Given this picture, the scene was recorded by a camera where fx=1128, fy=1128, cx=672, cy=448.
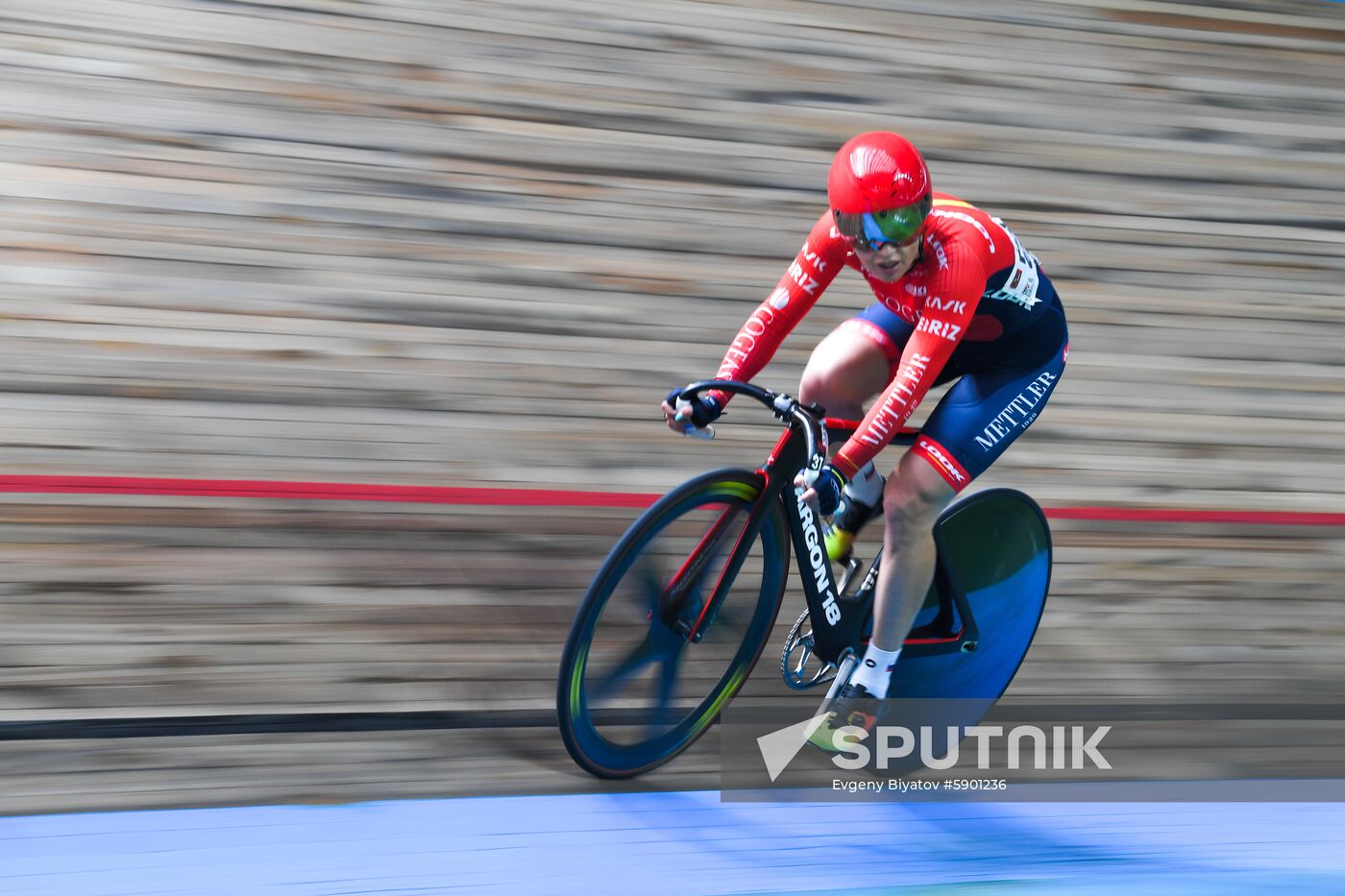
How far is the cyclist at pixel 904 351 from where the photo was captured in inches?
77.0

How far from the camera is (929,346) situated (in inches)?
79.4

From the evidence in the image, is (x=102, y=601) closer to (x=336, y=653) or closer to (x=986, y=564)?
(x=336, y=653)

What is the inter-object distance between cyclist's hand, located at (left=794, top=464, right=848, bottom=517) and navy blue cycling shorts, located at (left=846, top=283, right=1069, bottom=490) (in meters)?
0.32

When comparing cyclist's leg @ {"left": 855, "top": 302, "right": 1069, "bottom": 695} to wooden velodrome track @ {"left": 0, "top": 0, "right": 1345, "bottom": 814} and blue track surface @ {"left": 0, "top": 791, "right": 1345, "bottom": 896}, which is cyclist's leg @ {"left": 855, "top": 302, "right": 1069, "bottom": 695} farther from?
wooden velodrome track @ {"left": 0, "top": 0, "right": 1345, "bottom": 814}

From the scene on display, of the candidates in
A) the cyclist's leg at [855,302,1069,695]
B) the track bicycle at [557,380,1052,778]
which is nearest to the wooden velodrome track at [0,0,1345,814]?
the track bicycle at [557,380,1052,778]

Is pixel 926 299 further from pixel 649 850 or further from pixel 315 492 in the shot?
pixel 315 492

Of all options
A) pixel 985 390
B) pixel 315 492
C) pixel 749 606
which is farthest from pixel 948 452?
pixel 315 492

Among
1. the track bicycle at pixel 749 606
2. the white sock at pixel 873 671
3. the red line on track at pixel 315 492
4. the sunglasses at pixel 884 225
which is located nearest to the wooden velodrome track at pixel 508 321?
the red line on track at pixel 315 492

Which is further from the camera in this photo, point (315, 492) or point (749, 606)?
point (315, 492)

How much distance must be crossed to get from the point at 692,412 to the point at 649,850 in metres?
0.81

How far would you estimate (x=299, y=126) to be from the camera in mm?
3592

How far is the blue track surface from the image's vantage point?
1912 millimetres

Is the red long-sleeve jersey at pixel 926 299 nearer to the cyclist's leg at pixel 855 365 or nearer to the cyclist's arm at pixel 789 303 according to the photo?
the cyclist's arm at pixel 789 303

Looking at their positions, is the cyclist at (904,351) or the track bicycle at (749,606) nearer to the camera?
the cyclist at (904,351)
